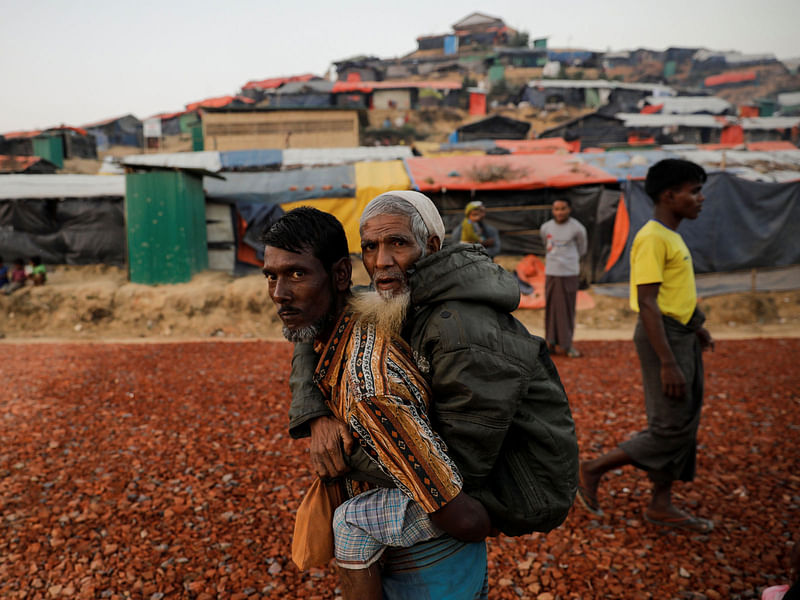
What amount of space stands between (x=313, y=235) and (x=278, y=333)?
9857mm

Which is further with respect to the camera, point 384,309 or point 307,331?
point 307,331

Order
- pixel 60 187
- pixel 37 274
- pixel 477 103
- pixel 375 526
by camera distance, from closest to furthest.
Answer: pixel 375 526 → pixel 37 274 → pixel 60 187 → pixel 477 103

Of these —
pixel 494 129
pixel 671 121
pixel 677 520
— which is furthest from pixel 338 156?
pixel 671 121

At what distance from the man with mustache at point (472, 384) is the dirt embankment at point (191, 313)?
31.6ft

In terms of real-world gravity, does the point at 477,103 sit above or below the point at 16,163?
above

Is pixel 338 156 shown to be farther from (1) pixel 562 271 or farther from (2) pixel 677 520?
(2) pixel 677 520

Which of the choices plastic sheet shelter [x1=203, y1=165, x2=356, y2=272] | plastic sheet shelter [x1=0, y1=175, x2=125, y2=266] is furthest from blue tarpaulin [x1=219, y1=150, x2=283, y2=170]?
plastic sheet shelter [x1=0, y1=175, x2=125, y2=266]

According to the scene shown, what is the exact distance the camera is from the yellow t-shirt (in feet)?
9.84

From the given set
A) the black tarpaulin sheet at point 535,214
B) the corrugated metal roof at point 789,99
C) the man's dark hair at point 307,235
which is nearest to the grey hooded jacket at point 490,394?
the man's dark hair at point 307,235

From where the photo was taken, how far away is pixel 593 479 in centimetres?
350

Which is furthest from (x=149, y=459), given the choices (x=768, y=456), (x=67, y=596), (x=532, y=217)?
(x=532, y=217)

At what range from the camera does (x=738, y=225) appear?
39.0ft

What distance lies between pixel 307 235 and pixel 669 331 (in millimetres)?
2481

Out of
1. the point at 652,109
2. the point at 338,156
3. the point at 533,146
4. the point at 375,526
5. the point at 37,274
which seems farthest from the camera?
the point at 652,109
